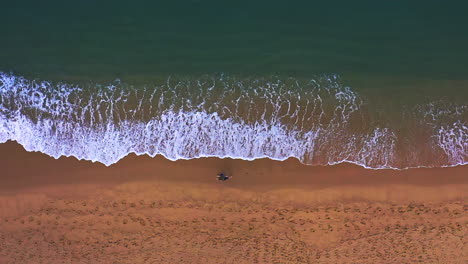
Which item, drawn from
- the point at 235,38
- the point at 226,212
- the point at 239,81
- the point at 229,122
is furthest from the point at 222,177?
the point at 235,38

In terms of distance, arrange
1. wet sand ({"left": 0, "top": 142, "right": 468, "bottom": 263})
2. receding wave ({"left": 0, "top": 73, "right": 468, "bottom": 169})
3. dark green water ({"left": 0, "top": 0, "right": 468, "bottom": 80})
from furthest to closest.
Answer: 1. dark green water ({"left": 0, "top": 0, "right": 468, "bottom": 80})
2. receding wave ({"left": 0, "top": 73, "right": 468, "bottom": 169})
3. wet sand ({"left": 0, "top": 142, "right": 468, "bottom": 263})

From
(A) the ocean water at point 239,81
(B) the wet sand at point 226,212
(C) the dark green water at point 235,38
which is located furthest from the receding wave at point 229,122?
(C) the dark green water at point 235,38

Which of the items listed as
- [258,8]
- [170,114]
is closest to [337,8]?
[258,8]

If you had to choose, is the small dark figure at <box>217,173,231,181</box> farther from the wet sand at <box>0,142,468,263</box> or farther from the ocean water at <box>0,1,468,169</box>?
the ocean water at <box>0,1,468,169</box>

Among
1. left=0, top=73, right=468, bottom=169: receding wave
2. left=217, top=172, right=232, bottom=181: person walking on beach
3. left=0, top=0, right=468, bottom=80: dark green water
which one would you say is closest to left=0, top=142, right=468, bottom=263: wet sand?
left=217, top=172, right=232, bottom=181: person walking on beach

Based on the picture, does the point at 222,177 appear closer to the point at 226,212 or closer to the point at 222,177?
the point at 222,177
